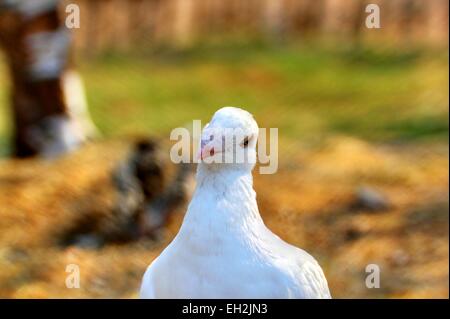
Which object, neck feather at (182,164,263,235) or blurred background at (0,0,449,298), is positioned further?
blurred background at (0,0,449,298)

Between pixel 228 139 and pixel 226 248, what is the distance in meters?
0.40

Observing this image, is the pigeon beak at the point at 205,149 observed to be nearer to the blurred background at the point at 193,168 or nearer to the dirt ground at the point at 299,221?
the dirt ground at the point at 299,221

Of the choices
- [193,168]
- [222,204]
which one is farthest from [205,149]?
[193,168]

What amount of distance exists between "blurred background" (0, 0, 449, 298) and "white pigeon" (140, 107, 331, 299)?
2.28m

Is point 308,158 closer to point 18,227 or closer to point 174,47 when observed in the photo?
point 18,227

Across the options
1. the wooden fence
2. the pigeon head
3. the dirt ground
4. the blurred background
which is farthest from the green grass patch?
the pigeon head

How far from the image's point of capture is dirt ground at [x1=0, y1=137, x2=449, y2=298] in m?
6.31

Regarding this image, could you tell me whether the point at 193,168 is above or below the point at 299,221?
above

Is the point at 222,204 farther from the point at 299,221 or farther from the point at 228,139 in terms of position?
the point at 299,221

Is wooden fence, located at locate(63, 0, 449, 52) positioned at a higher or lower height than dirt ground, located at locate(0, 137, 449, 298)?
higher

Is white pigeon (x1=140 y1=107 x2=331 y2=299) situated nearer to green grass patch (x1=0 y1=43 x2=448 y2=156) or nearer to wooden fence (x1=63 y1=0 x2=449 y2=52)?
green grass patch (x1=0 y1=43 x2=448 y2=156)

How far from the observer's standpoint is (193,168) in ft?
22.9
